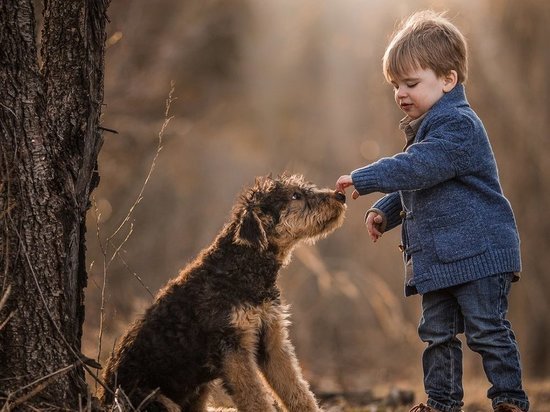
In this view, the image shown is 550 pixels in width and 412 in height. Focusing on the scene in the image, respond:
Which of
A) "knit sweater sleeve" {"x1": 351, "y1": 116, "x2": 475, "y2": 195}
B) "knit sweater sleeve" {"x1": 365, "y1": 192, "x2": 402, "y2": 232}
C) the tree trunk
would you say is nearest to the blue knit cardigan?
"knit sweater sleeve" {"x1": 351, "y1": 116, "x2": 475, "y2": 195}

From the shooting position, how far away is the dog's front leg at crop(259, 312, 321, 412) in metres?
5.23

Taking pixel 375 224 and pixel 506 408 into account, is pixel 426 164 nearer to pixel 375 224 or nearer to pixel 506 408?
pixel 375 224

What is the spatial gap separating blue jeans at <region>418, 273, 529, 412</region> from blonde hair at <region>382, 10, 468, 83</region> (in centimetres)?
136

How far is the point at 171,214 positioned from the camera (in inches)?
621

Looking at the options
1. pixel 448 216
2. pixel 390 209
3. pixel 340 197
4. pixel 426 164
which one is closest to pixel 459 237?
pixel 448 216

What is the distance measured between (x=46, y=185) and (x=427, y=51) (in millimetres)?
2424

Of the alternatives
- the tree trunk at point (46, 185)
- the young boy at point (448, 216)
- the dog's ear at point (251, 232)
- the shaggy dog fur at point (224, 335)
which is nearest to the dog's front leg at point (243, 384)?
the shaggy dog fur at point (224, 335)

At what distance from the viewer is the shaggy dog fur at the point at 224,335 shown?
16.0 feet

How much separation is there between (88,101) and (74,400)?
171 centimetres

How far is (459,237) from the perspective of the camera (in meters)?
4.79

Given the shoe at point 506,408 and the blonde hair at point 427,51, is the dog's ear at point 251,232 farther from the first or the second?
the shoe at point 506,408

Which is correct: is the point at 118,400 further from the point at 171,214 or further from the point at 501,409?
the point at 171,214

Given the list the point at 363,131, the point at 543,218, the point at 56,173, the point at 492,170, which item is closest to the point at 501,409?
the point at 492,170

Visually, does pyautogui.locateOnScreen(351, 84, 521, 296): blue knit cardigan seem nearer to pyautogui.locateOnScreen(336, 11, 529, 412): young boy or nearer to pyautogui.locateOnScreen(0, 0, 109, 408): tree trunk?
pyautogui.locateOnScreen(336, 11, 529, 412): young boy
